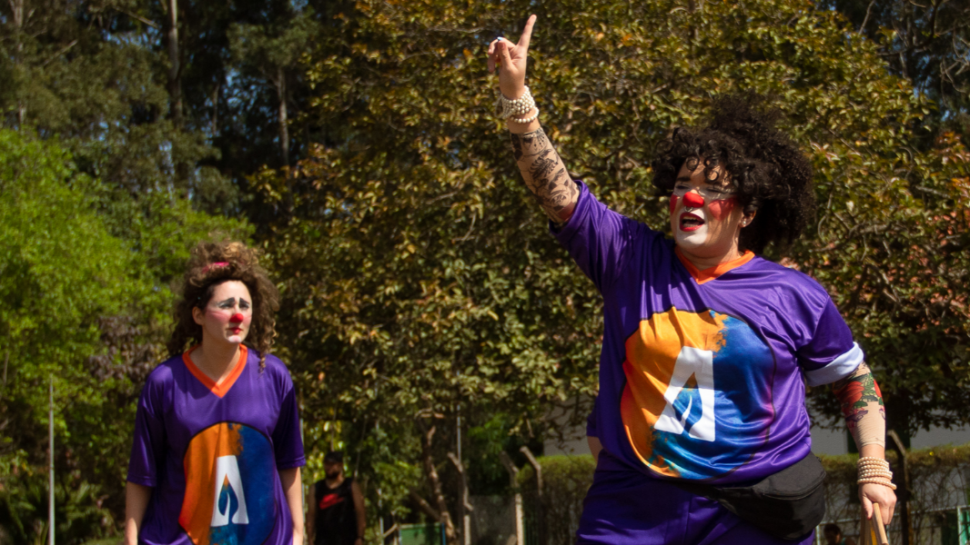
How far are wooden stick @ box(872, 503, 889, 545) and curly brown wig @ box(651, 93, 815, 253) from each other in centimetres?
80

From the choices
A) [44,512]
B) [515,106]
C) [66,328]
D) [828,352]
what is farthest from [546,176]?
[44,512]

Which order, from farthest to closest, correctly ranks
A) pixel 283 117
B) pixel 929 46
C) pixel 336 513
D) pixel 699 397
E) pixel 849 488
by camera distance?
pixel 283 117, pixel 929 46, pixel 849 488, pixel 336 513, pixel 699 397

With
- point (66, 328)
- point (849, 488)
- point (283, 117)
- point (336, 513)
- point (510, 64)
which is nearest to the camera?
point (510, 64)

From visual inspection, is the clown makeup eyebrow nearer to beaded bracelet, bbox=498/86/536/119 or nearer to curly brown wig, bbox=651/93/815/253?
beaded bracelet, bbox=498/86/536/119

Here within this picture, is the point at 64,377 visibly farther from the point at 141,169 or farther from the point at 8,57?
the point at 8,57

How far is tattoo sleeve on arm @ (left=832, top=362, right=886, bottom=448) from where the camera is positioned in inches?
102

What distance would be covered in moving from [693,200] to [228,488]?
1914 millimetres

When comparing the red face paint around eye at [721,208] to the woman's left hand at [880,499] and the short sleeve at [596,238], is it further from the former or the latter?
the woman's left hand at [880,499]

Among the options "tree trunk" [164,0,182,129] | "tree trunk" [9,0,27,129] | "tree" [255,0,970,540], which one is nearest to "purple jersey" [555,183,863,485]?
"tree" [255,0,970,540]

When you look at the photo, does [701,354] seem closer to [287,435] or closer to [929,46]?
[287,435]

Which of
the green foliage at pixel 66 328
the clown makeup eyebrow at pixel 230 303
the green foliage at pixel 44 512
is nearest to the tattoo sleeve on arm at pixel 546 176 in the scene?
the clown makeup eyebrow at pixel 230 303

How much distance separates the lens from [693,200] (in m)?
2.55

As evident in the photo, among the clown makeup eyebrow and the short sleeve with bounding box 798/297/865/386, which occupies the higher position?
the clown makeup eyebrow

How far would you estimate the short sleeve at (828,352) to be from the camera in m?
2.51
